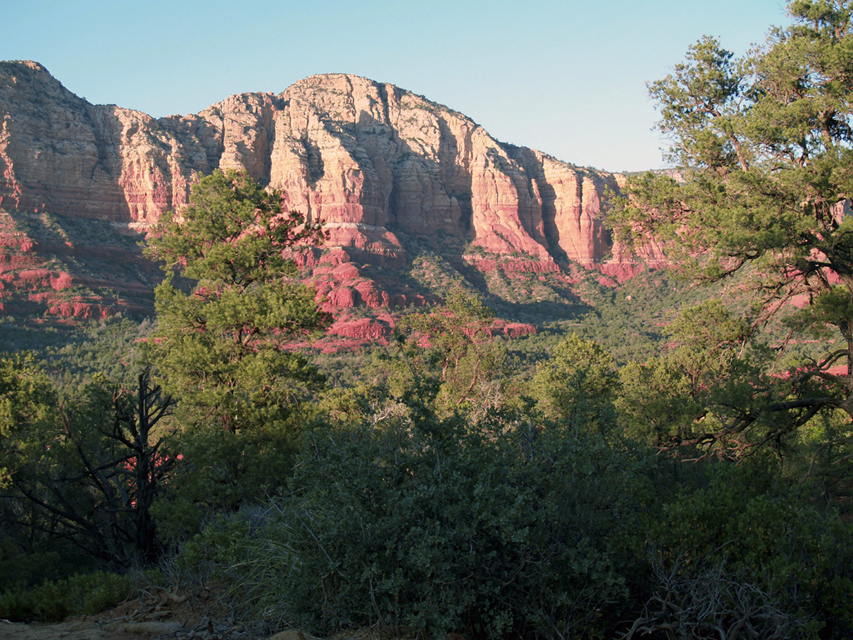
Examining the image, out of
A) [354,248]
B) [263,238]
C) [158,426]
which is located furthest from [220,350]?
[354,248]

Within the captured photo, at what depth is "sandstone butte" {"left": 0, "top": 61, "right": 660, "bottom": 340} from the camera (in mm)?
84188

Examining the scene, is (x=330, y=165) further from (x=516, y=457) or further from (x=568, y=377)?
(x=516, y=457)

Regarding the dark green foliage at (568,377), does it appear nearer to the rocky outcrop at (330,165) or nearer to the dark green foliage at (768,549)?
the dark green foliage at (768,549)

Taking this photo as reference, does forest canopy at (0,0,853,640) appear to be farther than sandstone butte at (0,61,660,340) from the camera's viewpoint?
No

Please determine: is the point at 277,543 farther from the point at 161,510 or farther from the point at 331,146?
the point at 331,146

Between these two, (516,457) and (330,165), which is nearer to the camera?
(516,457)

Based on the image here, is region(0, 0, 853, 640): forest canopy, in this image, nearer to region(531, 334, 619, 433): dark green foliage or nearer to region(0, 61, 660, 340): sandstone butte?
region(531, 334, 619, 433): dark green foliage

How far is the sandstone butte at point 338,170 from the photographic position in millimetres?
84188

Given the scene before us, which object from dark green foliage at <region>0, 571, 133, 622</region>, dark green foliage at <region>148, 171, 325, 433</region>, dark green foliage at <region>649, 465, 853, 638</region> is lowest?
dark green foliage at <region>0, 571, 133, 622</region>

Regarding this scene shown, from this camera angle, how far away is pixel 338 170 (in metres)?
103

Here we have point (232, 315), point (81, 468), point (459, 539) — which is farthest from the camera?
point (232, 315)

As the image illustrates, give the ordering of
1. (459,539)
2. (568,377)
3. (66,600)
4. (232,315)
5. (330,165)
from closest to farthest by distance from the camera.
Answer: (459,539) < (66,600) < (232,315) < (568,377) < (330,165)

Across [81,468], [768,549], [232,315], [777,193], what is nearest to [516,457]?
[768,549]

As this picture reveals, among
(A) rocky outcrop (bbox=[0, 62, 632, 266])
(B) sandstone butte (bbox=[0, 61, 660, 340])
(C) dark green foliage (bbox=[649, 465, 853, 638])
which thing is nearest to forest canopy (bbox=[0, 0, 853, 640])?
(C) dark green foliage (bbox=[649, 465, 853, 638])
